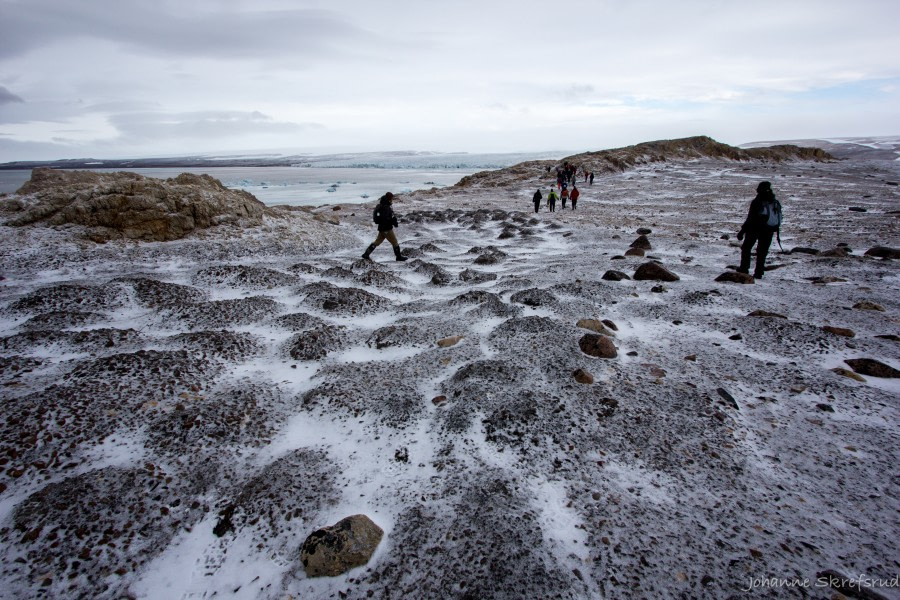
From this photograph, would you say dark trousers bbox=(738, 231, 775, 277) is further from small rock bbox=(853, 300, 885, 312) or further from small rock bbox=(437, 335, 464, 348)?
small rock bbox=(437, 335, 464, 348)

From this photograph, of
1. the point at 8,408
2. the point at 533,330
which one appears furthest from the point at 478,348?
the point at 8,408

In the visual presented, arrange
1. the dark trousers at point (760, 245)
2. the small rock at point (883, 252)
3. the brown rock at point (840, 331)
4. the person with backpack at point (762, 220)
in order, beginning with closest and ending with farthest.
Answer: the brown rock at point (840, 331) → the person with backpack at point (762, 220) → the dark trousers at point (760, 245) → the small rock at point (883, 252)

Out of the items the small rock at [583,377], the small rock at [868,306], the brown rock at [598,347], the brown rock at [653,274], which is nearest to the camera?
the small rock at [583,377]

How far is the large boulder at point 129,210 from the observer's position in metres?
12.9

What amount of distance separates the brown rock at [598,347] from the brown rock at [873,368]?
113 inches

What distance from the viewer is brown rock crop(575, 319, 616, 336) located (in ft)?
22.7

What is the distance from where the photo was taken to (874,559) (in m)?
2.89

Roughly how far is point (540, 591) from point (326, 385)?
3638 mm

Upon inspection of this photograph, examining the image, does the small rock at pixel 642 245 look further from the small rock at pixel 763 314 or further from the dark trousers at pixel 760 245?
the small rock at pixel 763 314

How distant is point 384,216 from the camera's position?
39.5 feet

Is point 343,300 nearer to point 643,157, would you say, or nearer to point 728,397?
point 728,397

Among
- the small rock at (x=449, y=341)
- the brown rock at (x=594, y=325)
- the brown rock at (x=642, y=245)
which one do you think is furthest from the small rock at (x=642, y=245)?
the small rock at (x=449, y=341)

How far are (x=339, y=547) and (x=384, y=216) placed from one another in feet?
32.5

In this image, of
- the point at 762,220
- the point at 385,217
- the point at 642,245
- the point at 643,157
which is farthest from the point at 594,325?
the point at 643,157
